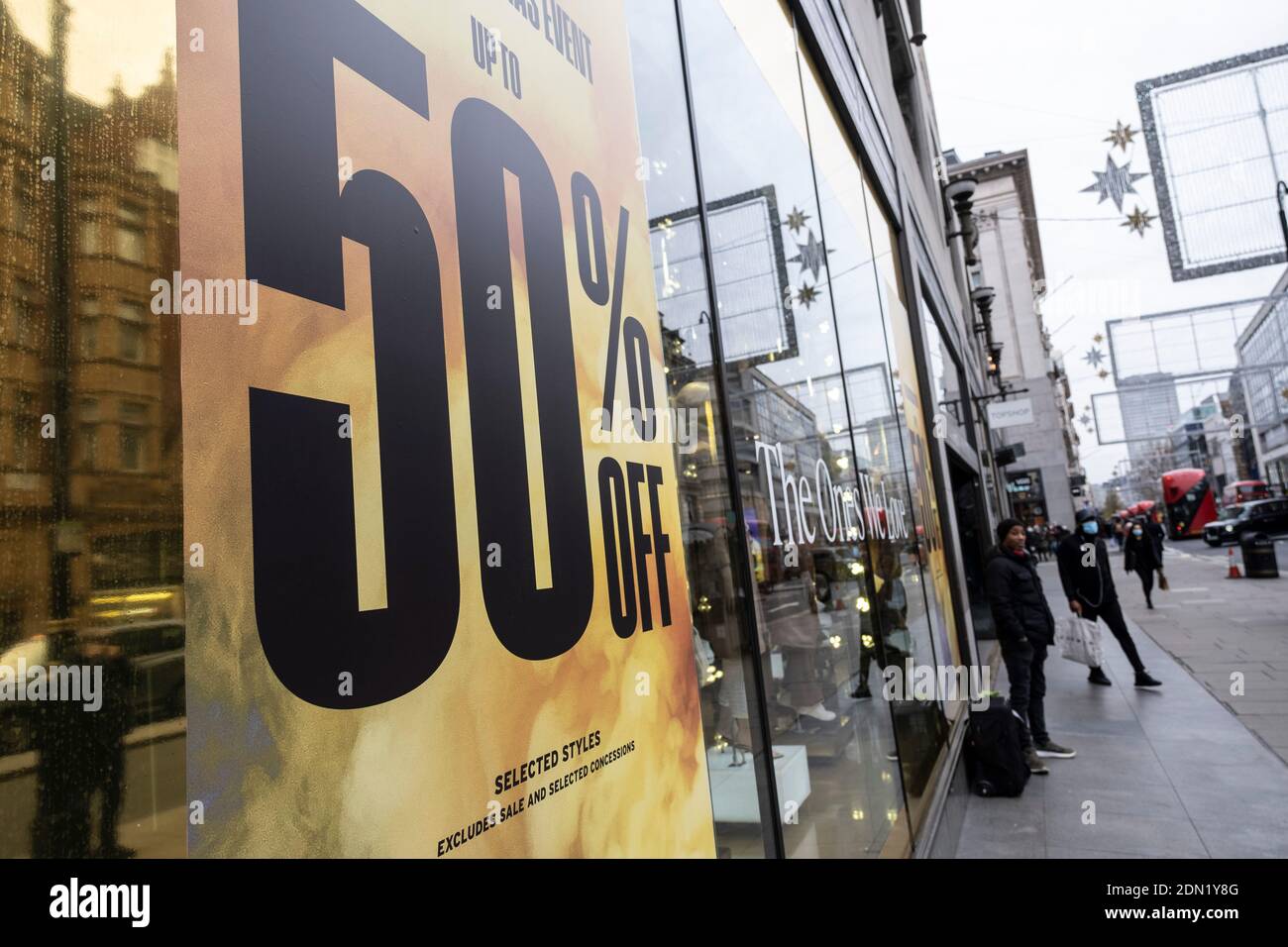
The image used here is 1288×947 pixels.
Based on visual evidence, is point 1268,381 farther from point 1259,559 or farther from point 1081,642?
point 1081,642

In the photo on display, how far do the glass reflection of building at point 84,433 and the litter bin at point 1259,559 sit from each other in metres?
20.1

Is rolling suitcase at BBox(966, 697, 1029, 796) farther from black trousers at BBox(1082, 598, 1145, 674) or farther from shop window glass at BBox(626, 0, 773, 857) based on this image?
shop window glass at BBox(626, 0, 773, 857)

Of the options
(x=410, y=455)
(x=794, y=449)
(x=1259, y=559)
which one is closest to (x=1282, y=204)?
(x=1259, y=559)

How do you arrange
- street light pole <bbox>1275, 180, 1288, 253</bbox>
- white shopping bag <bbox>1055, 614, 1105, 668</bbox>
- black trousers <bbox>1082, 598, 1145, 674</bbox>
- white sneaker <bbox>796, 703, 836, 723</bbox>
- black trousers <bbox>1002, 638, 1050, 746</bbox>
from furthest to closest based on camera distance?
street light pole <bbox>1275, 180, 1288, 253</bbox> < black trousers <bbox>1082, 598, 1145, 674</bbox> < white shopping bag <bbox>1055, 614, 1105, 668</bbox> < black trousers <bbox>1002, 638, 1050, 746</bbox> < white sneaker <bbox>796, 703, 836, 723</bbox>

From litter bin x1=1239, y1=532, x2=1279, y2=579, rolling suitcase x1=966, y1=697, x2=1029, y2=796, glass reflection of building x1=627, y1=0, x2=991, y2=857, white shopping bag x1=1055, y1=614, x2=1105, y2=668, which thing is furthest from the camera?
litter bin x1=1239, y1=532, x2=1279, y2=579

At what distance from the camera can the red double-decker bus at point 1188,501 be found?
40188 mm

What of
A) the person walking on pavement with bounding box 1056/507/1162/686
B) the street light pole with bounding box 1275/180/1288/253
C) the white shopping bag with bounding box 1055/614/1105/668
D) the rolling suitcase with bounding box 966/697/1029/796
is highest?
the street light pole with bounding box 1275/180/1288/253

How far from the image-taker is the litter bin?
51.1 feet

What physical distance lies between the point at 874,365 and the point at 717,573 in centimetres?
378

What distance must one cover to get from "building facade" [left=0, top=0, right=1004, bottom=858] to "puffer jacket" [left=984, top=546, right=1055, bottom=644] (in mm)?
541

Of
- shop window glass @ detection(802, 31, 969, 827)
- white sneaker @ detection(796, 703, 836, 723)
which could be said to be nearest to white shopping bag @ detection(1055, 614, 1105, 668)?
shop window glass @ detection(802, 31, 969, 827)

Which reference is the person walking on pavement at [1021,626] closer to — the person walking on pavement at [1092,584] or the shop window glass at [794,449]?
the person walking on pavement at [1092,584]

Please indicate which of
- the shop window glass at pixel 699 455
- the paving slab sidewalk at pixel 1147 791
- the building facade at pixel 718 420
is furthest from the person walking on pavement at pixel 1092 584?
the shop window glass at pixel 699 455
